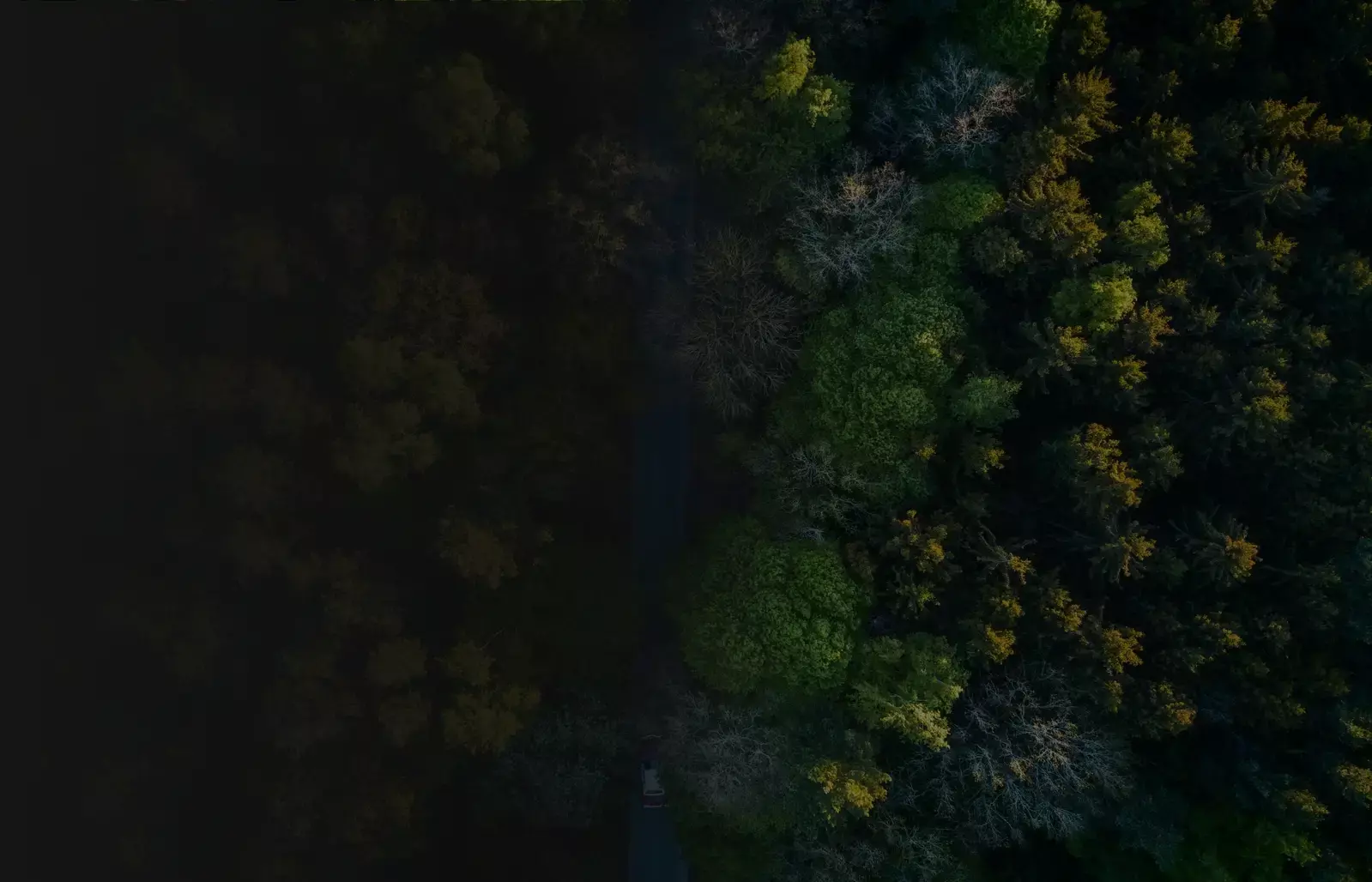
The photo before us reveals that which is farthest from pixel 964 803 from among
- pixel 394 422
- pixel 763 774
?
pixel 394 422

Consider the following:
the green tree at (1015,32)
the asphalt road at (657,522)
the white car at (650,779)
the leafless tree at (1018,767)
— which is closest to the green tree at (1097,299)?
the green tree at (1015,32)

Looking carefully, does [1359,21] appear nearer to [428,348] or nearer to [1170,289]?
[1170,289]

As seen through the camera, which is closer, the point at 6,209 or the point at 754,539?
the point at 6,209

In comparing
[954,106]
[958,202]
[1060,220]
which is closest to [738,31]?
[954,106]

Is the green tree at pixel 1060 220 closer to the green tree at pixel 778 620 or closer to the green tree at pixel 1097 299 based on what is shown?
the green tree at pixel 1097 299

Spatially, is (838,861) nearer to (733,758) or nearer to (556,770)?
(733,758)
